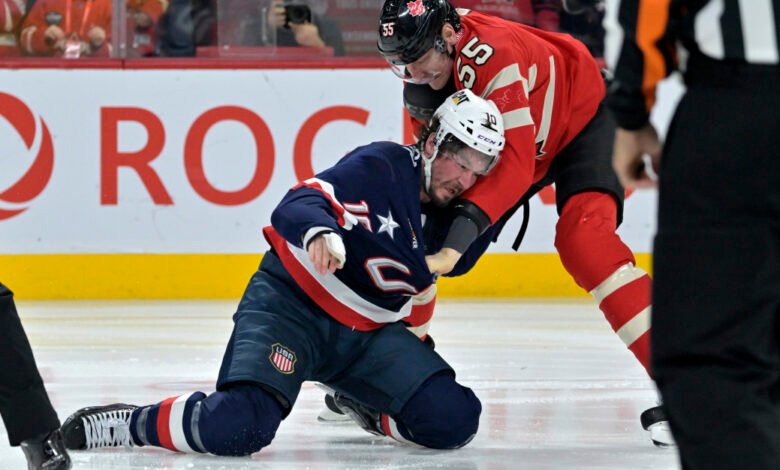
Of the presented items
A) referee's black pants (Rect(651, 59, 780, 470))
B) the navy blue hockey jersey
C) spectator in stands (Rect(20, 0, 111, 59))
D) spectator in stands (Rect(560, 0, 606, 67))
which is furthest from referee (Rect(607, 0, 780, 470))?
spectator in stands (Rect(20, 0, 111, 59))

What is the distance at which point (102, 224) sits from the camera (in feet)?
18.5

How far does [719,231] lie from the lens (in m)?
1.31

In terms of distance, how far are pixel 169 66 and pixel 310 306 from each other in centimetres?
334

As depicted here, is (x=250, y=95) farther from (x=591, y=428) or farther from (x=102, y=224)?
(x=591, y=428)

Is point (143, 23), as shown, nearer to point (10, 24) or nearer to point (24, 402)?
point (10, 24)

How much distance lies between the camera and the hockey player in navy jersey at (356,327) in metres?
2.50

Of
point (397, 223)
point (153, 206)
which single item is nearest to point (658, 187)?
point (397, 223)

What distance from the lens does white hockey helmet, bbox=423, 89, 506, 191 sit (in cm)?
260

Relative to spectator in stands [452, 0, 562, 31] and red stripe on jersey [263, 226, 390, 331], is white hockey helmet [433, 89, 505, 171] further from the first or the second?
spectator in stands [452, 0, 562, 31]

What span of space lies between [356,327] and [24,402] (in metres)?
0.72

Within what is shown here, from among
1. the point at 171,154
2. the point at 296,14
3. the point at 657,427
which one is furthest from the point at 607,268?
the point at 296,14

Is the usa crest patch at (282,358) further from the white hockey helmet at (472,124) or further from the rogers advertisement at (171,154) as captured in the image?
the rogers advertisement at (171,154)

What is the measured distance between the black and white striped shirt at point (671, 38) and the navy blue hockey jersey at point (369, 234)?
1071mm

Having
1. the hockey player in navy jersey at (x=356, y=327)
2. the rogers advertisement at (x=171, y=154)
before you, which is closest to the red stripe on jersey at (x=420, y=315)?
the hockey player in navy jersey at (x=356, y=327)
